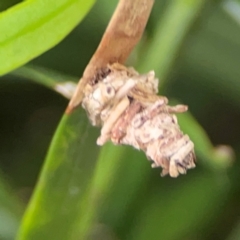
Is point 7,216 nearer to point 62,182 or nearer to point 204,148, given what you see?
point 62,182

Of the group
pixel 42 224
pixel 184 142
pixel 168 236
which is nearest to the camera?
pixel 184 142

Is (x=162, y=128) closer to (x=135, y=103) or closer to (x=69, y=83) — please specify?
(x=135, y=103)

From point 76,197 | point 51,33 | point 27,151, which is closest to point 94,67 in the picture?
point 51,33

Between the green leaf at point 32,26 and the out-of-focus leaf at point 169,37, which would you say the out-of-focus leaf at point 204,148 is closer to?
the out-of-focus leaf at point 169,37

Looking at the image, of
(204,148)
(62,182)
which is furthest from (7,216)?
(204,148)

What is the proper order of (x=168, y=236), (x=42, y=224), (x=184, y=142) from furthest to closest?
(x=168, y=236) → (x=42, y=224) → (x=184, y=142)

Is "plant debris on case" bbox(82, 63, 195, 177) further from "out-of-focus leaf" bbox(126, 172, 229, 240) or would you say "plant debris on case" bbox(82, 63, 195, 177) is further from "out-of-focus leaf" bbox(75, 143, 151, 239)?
"out-of-focus leaf" bbox(126, 172, 229, 240)
